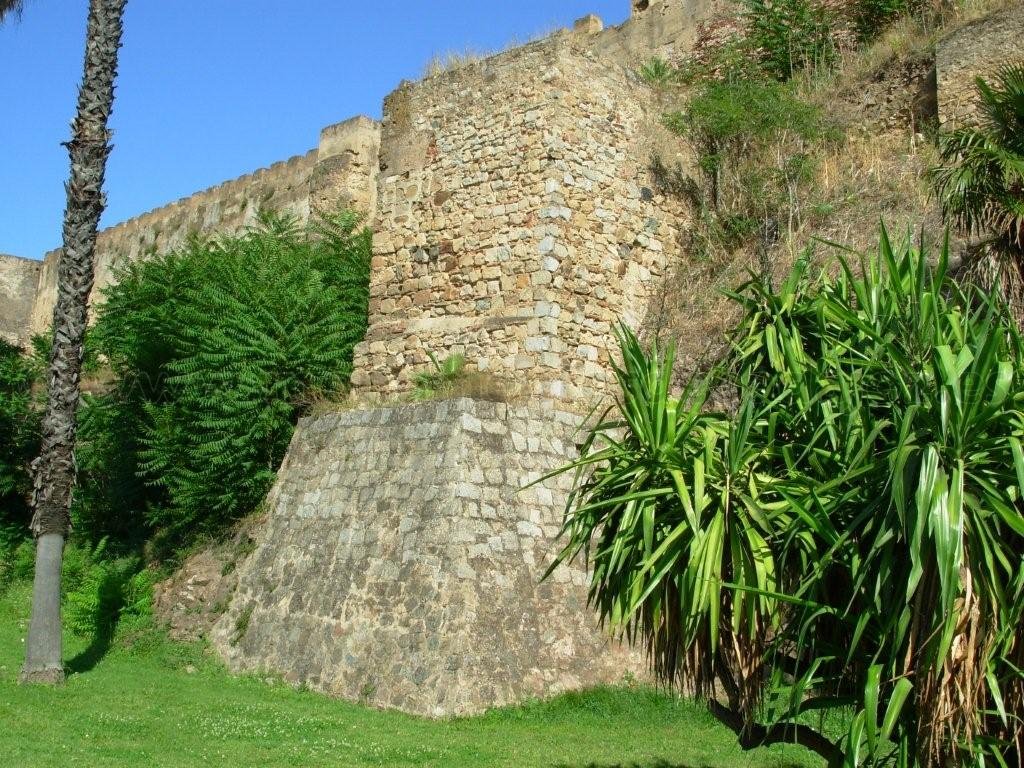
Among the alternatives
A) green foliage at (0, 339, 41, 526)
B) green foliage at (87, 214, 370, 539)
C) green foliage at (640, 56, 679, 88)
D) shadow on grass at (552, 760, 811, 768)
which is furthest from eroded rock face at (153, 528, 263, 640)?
green foliage at (640, 56, 679, 88)

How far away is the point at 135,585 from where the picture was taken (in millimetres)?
13469

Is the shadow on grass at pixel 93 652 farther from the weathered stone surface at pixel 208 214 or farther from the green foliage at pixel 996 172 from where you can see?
the green foliage at pixel 996 172

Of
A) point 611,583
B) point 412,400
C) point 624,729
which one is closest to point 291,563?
point 412,400

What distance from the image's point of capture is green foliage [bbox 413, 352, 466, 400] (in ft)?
38.4

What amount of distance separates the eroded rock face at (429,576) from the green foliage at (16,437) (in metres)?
8.38

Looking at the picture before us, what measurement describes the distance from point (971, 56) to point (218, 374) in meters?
9.72

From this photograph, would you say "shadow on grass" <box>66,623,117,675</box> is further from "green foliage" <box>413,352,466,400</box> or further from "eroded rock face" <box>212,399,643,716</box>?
"green foliage" <box>413,352,466,400</box>

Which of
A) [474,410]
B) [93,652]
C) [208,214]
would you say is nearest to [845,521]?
[474,410]

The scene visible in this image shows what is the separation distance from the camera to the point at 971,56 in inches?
514

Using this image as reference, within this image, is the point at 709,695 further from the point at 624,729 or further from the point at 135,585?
the point at 135,585

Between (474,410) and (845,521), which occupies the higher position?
(474,410)

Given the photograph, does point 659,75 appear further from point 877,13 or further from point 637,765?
point 637,765

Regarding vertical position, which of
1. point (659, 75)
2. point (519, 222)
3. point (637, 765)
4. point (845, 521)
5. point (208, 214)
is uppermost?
point (208, 214)

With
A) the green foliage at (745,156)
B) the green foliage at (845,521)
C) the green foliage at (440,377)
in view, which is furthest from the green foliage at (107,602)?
the green foliage at (845,521)
